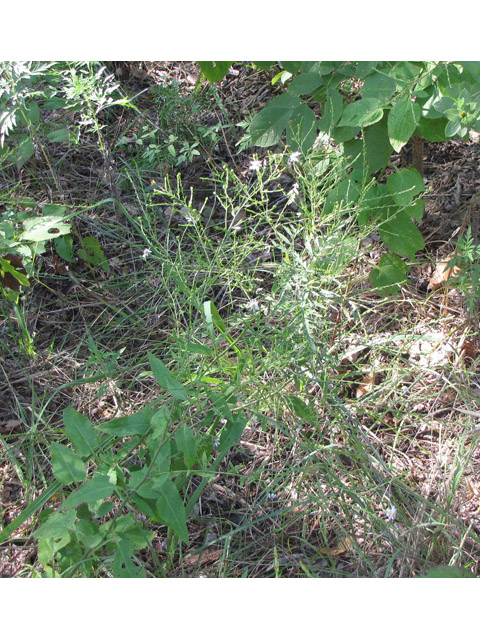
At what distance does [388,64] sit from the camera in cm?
177

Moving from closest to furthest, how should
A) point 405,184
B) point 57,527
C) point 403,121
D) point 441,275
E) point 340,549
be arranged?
point 57,527, point 340,549, point 403,121, point 405,184, point 441,275

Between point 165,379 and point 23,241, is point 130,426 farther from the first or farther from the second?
point 23,241

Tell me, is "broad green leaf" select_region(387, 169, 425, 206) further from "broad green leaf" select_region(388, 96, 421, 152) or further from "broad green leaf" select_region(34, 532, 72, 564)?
"broad green leaf" select_region(34, 532, 72, 564)

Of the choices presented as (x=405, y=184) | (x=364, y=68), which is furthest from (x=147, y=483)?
(x=364, y=68)

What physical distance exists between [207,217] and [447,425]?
132 centimetres

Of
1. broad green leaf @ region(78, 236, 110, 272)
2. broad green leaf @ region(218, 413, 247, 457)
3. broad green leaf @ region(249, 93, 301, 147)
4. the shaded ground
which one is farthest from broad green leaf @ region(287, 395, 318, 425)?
broad green leaf @ region(78, 236, 110, 272)

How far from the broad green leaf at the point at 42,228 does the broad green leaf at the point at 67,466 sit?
957 millimetres

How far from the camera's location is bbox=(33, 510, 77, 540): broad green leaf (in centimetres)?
113

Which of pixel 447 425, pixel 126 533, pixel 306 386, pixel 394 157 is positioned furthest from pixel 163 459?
pixel 394 157

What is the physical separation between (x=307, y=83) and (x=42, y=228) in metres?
1.05

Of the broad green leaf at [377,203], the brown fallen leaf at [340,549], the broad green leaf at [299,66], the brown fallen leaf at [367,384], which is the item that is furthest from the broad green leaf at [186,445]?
the broad green leaf at [299,66]

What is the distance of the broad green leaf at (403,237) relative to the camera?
6.02 ft

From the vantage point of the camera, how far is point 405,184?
178 cm

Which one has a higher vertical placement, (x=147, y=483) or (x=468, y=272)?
(x=147, y=483)
